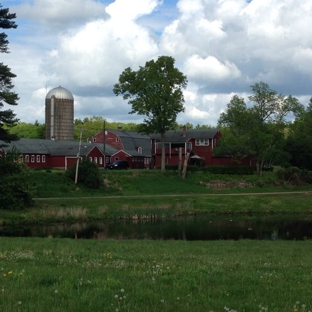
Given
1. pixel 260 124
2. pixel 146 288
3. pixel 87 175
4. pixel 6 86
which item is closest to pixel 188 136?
pixel 260 124

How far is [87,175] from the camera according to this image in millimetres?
65812

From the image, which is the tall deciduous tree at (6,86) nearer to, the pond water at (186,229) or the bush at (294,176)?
the pond water at (186,229)

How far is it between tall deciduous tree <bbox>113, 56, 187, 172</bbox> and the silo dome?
Result: 4186cm

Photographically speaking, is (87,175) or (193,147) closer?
(87,175)

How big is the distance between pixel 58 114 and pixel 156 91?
46.0m

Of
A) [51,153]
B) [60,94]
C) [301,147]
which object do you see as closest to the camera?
[301,147]

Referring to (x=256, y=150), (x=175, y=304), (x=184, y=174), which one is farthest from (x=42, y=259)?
(x=256, y=150)

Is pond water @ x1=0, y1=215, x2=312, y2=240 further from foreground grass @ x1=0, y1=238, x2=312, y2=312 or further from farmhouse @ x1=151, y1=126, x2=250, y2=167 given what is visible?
farmhouse @ x1=151, y1=126, x2=250, y2=167

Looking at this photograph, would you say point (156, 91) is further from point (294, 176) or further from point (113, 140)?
point (113, 140)

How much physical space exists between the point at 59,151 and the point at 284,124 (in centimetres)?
3822

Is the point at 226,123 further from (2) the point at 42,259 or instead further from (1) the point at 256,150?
(2) the point at 42,259

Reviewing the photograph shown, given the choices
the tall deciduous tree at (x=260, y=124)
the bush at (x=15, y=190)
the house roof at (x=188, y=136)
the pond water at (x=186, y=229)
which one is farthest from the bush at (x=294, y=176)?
the bush at (x=15, y=190)

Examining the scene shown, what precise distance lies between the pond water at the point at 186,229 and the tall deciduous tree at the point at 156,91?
30974mm

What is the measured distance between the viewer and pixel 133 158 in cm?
10606
